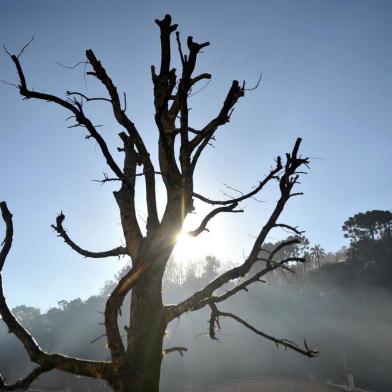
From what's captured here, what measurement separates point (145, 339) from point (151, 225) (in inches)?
A: 38.9

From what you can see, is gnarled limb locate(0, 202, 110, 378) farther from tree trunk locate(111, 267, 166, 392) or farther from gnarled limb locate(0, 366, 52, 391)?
tree trunk locate(111, 267, 166, 392)

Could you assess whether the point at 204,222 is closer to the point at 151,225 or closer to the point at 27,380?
the point at 151,225

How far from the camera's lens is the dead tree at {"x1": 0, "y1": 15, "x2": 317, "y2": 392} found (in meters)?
2.45

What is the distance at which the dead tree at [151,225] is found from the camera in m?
2.45

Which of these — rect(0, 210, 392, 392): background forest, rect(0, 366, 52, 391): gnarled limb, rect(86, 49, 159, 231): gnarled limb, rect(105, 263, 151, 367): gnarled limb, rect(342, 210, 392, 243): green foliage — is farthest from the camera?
rect(342, 210, 392, 243): green foliage

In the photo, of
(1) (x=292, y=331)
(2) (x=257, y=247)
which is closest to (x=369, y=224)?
(1) (x=292, y=331)

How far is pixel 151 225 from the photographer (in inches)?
122

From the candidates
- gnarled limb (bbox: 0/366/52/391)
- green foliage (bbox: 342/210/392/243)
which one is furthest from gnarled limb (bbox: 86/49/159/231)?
green foliage (bbox: 342/210/392/243)

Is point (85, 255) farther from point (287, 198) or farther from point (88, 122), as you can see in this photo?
point (287, 198)

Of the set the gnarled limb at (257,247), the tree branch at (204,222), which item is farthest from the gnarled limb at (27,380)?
the tree branch at (204,222)

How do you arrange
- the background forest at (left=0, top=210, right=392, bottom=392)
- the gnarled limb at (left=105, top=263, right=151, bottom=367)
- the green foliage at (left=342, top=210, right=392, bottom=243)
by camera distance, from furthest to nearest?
the green foliage at (left=342, top=210, right=392, bottom=243), the background forest at (left=0, top=210, right=392, bottom=392), the gnarled limb at (left=105, top=263, right=151, bottom=367)

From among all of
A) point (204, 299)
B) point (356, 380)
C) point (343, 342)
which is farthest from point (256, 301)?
point (204, 299)

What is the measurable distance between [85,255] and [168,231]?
105 centimetres

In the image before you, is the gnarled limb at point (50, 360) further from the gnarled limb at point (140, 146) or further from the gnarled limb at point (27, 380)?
the gnarled limb at point (140, 146)
